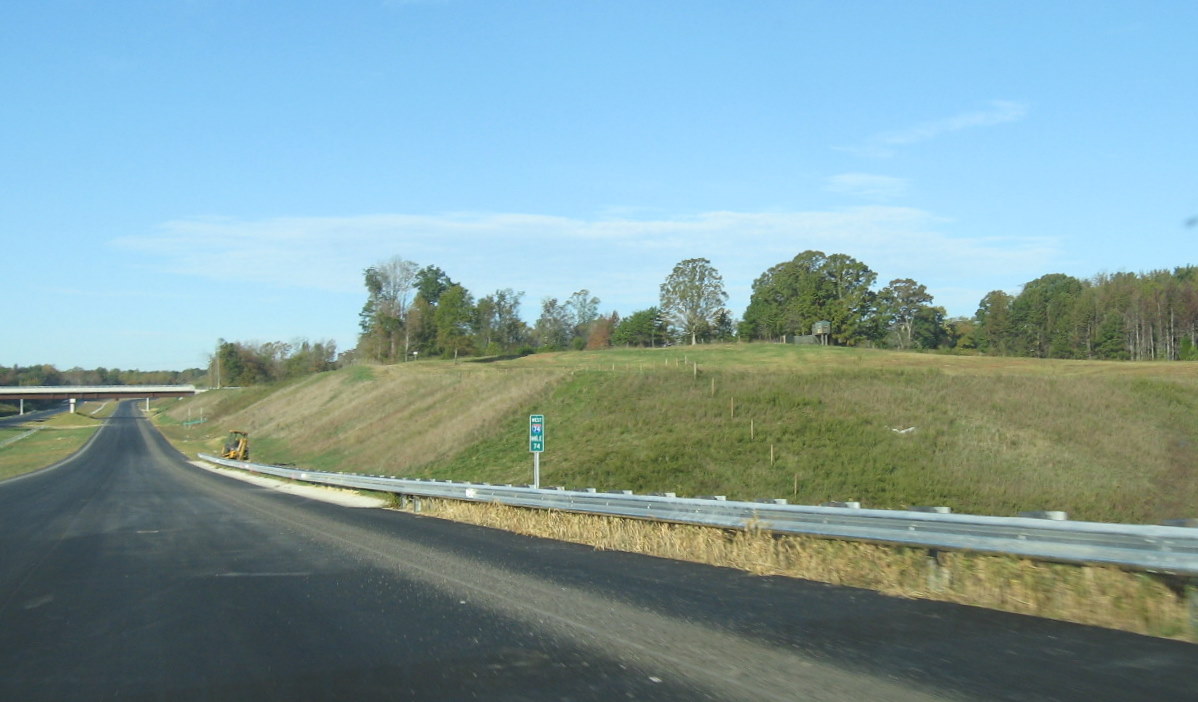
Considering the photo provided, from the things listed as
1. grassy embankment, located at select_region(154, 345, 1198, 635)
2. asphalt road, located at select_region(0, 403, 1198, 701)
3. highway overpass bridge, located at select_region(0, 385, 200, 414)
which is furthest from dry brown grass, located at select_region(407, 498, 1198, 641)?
highway overpass bridge, located at select_region(0, 385, 200, 414)

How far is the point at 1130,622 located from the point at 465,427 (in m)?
41.6

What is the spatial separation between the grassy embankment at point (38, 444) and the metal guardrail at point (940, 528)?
138 ft

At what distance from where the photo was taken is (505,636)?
767 cm

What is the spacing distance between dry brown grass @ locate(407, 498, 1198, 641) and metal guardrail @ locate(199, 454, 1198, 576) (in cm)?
20

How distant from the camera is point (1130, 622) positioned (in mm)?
7219

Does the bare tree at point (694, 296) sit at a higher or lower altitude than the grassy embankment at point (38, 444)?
higher

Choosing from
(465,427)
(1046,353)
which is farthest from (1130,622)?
(1046,353)

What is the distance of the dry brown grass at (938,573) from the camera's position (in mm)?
7308

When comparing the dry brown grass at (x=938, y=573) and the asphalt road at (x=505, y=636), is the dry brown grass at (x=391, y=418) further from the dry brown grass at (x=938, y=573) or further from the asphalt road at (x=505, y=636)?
the asphalt road at (x=505, y=636)

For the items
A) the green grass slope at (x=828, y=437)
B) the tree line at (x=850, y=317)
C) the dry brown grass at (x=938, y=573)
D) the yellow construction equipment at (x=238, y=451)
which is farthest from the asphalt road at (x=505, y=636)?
the tree line at (x=850, y=317)

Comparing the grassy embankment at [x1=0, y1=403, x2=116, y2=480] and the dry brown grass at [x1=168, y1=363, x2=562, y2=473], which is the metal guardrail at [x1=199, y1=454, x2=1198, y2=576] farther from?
the grassy embankment at [x1=0, y1=403, x2=116, y2=480]

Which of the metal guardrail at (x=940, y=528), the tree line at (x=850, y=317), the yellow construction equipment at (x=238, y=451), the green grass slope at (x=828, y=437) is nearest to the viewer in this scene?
the metal guardrail at (x=940, y=528)

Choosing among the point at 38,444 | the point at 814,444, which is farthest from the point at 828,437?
the point at 38,444

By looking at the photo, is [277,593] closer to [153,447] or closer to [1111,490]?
[1111,490]
